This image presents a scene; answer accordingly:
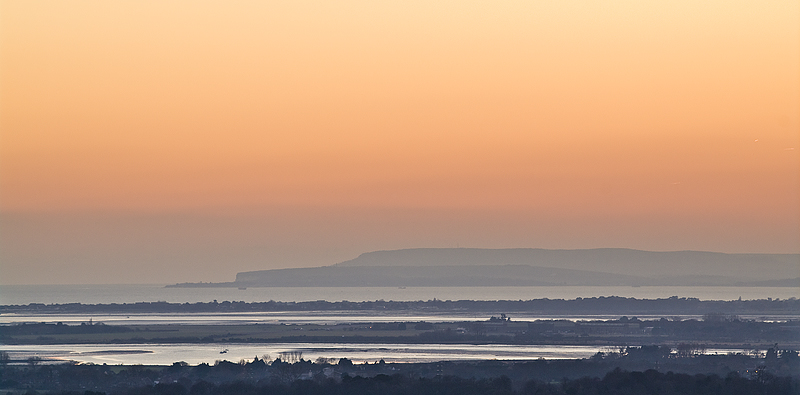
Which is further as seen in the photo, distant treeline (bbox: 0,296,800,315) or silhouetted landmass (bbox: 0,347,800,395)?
distant treeline (bbox: 0,296,800,315)

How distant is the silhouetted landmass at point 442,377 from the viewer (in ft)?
155

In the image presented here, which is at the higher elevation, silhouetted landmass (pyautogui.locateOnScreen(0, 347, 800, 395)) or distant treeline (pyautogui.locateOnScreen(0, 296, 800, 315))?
distant treeline (pyautogui.locateOnScreen(0, 296, 800, 315))

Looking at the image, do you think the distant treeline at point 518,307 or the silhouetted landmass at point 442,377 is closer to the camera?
the silhouetted landmass at point 442,377

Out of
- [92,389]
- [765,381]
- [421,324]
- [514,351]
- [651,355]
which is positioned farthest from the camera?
[421,324]

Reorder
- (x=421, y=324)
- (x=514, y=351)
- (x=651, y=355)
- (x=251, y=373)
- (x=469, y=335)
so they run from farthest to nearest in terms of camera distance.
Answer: (x=421, y=324)
(x=469, y=335)
(x=514, y=351)
(x=651, y=355)
(x=251, y=373)

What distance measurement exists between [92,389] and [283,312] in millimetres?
102581

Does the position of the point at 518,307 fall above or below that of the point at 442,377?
above

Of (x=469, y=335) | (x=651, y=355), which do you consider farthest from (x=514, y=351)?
(x=469, y=335)

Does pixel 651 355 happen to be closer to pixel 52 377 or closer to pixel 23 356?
pixel 52 377

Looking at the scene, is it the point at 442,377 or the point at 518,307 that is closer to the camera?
the point at 442,377

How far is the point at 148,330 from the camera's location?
103875 millimetres

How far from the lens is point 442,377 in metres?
51.5

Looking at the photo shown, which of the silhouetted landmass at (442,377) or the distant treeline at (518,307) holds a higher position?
the distant treeline at (518,307)

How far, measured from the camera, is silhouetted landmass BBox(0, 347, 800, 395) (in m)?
47.1
